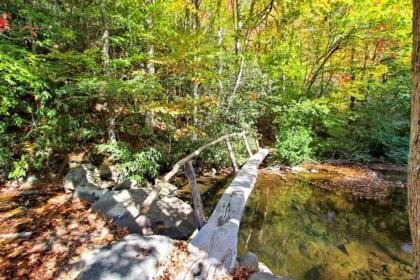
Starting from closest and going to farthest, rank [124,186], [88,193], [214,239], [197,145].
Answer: [214,239], [88,193], [124,186], [197,145]

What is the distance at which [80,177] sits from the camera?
19.7 feet

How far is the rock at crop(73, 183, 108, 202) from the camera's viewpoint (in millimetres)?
5434

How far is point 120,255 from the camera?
289 cm

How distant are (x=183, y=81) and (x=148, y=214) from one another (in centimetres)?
530

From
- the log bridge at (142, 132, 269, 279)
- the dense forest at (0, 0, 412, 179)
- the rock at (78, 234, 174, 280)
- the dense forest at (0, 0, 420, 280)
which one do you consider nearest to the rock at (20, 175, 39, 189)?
the dense forest at (0, 0, 420, 280)

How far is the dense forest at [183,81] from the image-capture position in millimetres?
6352

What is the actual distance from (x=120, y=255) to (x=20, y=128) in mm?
6324

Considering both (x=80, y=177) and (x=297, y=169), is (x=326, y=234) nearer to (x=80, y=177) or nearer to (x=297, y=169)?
(x=297, y=169)

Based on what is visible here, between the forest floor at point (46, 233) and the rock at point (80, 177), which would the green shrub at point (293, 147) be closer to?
the rock at point (80, 177)

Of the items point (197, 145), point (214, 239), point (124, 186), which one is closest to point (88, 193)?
point (124, 186)

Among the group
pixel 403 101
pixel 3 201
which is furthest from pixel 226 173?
pixel 403 101

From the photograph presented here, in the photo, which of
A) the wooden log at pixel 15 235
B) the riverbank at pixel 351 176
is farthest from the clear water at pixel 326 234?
the wooden log at pixel 15 235

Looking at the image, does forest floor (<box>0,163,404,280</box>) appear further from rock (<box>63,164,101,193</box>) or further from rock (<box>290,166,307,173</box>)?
rock (<box>290,166,307,173</box>)

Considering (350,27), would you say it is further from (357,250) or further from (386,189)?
(357,250)
